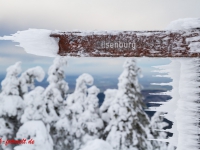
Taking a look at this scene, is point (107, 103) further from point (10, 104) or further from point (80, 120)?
point (10, 104)

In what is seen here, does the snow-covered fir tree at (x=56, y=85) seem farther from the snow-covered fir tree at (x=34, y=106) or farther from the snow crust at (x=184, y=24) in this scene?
the snow crust at (x=184, y=24)

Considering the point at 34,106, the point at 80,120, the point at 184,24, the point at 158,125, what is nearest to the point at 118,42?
the point at 184,24

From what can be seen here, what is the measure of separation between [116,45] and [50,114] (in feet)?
39.9

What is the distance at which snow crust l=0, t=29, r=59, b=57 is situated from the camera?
6.95 feet

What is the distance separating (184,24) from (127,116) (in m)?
11.0

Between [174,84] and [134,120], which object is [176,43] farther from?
[134,120]

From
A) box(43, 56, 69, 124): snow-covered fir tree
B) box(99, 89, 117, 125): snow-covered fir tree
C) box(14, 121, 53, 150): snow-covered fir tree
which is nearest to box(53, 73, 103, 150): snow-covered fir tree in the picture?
box(99, 89, 117, 125): snow-covered fir tree

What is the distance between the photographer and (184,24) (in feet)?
6.66

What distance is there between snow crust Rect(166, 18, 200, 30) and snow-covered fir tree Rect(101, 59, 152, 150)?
10412 mm

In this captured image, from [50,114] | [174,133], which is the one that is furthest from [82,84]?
[174,133]

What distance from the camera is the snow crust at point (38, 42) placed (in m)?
2.12

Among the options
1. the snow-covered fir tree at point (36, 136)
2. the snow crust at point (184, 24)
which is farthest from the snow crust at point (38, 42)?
the snow-covered fir tree at point (36, 136)

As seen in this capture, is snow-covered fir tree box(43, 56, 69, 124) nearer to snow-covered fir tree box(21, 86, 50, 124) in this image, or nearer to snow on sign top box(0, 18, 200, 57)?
snow-covered fir tree box(21, 86, 50, 124)

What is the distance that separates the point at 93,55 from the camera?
2.11 meters
